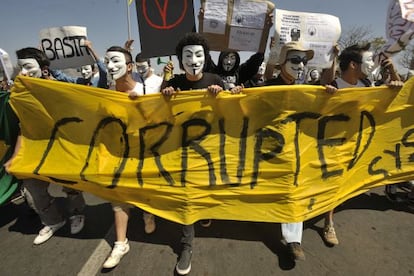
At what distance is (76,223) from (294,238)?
2.37 m

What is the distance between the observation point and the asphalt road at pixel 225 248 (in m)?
2.42

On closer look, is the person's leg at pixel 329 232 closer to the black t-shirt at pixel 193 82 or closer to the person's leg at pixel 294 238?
the person's leg at pixel 294 238

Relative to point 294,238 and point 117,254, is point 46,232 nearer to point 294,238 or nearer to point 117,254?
point 117,254

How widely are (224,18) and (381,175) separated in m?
2.53

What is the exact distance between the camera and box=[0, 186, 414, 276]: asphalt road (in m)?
2.42

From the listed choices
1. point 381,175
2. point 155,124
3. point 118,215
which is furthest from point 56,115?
point 381,175

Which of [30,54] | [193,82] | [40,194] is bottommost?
[40,194]

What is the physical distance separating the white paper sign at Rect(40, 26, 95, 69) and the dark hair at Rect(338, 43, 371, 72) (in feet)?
10.4

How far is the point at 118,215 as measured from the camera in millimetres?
2666

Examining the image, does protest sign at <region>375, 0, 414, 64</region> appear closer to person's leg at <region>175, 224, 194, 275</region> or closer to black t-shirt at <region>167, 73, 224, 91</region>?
black t-shirt at <region>167, 73, 224, 91</region>

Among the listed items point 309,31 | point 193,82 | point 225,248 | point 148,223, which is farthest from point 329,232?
point 309,31

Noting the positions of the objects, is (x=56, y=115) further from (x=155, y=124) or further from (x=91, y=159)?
(x=155, y=124)

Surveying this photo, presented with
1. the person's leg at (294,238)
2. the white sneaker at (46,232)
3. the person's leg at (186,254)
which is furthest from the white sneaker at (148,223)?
the person's leg at (294,238)

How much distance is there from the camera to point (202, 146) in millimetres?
2580
